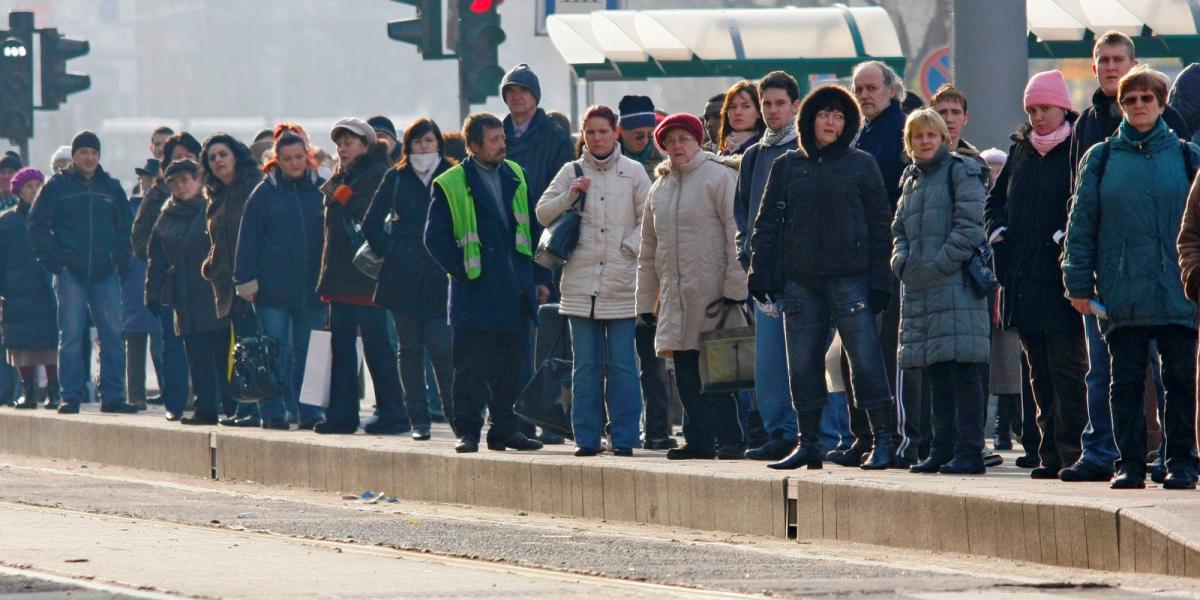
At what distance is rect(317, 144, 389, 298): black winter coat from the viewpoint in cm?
1513

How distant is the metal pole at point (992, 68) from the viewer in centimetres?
1417

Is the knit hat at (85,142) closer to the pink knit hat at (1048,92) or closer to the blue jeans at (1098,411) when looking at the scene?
the pink knit hat at (1048,92)

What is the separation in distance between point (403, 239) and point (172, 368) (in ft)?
12.7

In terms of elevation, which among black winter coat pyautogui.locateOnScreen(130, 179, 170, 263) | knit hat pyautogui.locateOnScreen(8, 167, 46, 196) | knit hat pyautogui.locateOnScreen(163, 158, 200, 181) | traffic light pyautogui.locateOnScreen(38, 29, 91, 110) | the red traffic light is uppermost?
traffic light pyautogui.locateOnScreen(38, 29, 91, 110)

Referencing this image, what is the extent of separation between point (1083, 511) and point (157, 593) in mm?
3243

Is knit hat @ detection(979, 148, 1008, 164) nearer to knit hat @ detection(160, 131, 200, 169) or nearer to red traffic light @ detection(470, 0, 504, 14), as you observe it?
red traffic light @ detection(470, 0, 504, 14)

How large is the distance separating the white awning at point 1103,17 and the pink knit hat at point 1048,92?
28.3 feet

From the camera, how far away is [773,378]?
12.0 metres

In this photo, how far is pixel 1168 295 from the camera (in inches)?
386

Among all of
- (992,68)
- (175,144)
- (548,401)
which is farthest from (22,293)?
(992,68)

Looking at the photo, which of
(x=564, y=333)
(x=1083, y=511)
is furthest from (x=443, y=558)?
(x=564, y=333)

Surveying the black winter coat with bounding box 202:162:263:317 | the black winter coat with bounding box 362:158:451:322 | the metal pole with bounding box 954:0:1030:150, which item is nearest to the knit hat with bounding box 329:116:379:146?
the black winter coat with bounding box 362:158:451:322

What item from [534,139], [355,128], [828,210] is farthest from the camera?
[355,128]

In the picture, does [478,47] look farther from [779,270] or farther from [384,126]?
[779,270]
